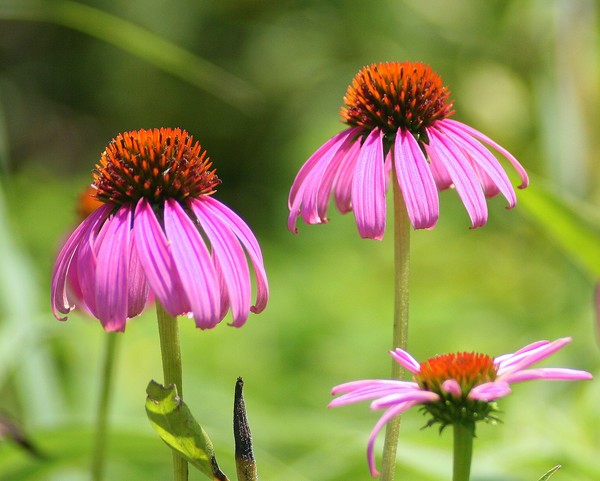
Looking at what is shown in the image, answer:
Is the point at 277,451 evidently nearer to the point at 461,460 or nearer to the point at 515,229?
the point at 515,229

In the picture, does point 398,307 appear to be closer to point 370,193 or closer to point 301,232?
point 370,193

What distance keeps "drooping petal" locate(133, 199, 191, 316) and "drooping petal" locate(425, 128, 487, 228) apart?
14 centimetres

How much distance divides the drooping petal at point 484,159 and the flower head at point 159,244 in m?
0.12

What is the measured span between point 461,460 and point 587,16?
4.51 ft

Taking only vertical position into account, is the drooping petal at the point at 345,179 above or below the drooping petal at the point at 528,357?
above

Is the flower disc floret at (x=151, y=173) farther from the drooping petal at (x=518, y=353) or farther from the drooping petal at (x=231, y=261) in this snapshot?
the drooping petal at (x=518, y=353)

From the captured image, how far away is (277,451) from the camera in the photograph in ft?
5.09

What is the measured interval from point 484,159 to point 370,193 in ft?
0.22

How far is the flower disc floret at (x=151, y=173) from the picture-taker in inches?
18.3

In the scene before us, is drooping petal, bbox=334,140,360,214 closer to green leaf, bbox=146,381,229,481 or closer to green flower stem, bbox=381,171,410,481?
green flower stem, bbox=381,171,410,481

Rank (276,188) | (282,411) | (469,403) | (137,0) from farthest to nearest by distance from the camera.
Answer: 1. (137,0)
2. (276,188)
3. (282,411)
4. (469,403)

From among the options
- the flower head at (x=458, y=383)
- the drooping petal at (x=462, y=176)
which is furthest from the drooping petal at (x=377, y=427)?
the drooping petal at (x=462, y=176)

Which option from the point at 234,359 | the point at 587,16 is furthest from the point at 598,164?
the point at 234,359

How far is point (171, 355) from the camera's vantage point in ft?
1.38
